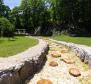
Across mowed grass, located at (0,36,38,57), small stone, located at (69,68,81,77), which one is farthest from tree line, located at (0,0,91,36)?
small stone, located at (69,68,81,77)

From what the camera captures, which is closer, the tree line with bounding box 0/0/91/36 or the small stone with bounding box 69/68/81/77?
the small stone with bounding box 69/68/81/77

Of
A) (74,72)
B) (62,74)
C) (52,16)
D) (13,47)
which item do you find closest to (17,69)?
(62,74)

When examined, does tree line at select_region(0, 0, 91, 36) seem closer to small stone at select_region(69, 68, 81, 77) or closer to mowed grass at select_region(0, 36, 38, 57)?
mowed grass at select_region(0, 36, 38, 57)

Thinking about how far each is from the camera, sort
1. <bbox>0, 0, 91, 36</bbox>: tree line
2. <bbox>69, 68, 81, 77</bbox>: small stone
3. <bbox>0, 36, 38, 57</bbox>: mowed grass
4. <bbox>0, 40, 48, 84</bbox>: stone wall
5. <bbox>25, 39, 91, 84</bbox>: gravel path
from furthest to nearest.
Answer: <bbox>0, 0, 91, 36</bbox>: tree line → <bbox>0, 36, 38, 57</bbox>: mowed grass → <bbox>69, 68, 81, 77</bbox>: small stone → <bbox>25, 39, 91, 84</bbox>: gravel path → <bbox>0, 40, 48, 84</bbox>: stone wall

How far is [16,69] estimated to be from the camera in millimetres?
5023

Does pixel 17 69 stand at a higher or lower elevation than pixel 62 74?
higher

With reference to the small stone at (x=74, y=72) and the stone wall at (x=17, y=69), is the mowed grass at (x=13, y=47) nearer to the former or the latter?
the stone wall at (x=17, y=69)

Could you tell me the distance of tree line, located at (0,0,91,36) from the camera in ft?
101

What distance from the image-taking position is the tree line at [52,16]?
3077 centimetres

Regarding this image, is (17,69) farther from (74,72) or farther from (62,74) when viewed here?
(74,72)

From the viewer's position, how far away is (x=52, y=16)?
111 feet

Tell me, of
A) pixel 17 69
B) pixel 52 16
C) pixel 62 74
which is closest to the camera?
pixel 17 69

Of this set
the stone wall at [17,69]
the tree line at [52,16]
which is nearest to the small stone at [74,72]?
the stone wall at [17,69]

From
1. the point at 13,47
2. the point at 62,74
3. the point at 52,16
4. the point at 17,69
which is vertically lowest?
the point at 62,74
